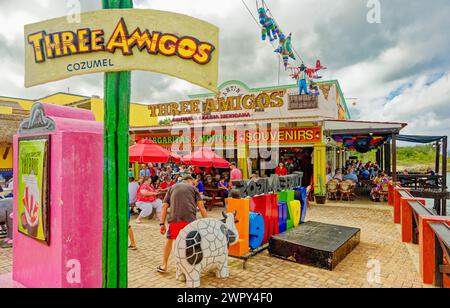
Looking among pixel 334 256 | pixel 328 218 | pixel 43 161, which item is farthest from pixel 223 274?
pixel 328 218

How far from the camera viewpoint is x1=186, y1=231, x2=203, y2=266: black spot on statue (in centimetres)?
420

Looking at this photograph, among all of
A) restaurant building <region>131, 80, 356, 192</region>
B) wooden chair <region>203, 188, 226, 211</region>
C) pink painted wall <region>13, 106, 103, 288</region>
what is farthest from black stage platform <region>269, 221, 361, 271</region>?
restaurant building <region>131, 80, 356, 192</region>

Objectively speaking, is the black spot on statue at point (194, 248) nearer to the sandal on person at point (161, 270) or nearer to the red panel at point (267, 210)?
the sandal on person at point (161, 270)

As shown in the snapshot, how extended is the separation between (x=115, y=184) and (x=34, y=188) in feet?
6.02

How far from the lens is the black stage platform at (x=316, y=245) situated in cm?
512

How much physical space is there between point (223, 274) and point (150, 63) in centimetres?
340

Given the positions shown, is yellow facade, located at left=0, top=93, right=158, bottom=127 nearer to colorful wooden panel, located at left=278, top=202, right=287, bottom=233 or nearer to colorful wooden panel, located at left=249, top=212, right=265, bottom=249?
colorful wooden panel, located at left=278, top=202, right=287, bottom=233

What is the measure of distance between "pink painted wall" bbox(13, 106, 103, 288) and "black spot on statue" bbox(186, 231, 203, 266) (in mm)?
1174

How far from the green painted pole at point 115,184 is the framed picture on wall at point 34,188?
4.37 feet

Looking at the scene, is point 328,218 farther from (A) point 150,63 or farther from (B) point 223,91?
(B) point 223,91

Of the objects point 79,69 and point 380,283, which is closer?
point 79,69

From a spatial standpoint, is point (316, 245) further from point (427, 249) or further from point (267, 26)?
point (267, 26)

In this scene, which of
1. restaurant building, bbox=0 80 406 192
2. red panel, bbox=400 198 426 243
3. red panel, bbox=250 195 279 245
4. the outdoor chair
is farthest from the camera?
restaurant building, bbox=0 80 406 192

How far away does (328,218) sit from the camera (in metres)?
9.55
